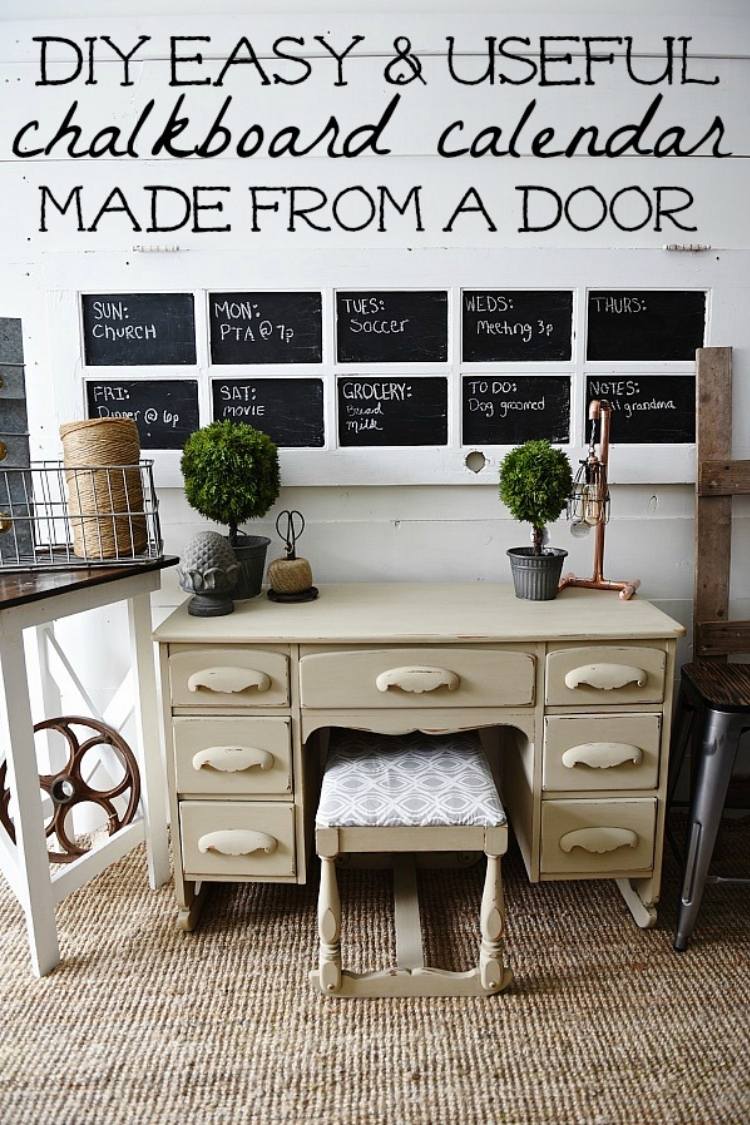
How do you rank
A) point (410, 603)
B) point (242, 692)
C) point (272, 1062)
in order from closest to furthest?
1. point (272, 1062)
2. point (242, 692)
3. point (410, 603)

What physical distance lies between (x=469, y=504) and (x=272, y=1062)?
1.47m

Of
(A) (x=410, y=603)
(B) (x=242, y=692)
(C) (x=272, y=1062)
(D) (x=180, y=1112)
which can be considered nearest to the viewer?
(D) (x=180, y=1112)

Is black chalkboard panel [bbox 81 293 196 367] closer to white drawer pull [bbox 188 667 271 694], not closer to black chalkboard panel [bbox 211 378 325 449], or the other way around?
black chalkboard panel [bbox 211 378 325 449]

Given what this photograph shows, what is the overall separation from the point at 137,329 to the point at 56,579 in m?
0.84

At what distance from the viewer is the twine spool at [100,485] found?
5.76 ft

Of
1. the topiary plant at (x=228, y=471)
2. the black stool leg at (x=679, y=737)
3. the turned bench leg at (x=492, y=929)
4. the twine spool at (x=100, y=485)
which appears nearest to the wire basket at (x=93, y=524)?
the twine spool at (x=100, y=485)

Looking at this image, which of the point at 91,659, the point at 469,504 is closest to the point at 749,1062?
the point at 469,504

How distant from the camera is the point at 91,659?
2.25m

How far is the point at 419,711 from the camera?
5.56 ft

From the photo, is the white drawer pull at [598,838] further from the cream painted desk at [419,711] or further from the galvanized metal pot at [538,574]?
the galvanized metal pot at [538,574]

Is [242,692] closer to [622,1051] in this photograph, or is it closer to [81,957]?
[81,957]

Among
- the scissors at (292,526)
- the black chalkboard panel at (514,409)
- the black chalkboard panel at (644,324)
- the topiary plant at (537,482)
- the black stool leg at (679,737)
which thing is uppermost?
the black chalkboard panel at (644,324)

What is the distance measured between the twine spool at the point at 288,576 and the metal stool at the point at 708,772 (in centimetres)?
104

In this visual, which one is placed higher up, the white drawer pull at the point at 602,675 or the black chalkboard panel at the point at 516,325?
the black chalkboard panel at the point at 516,325
